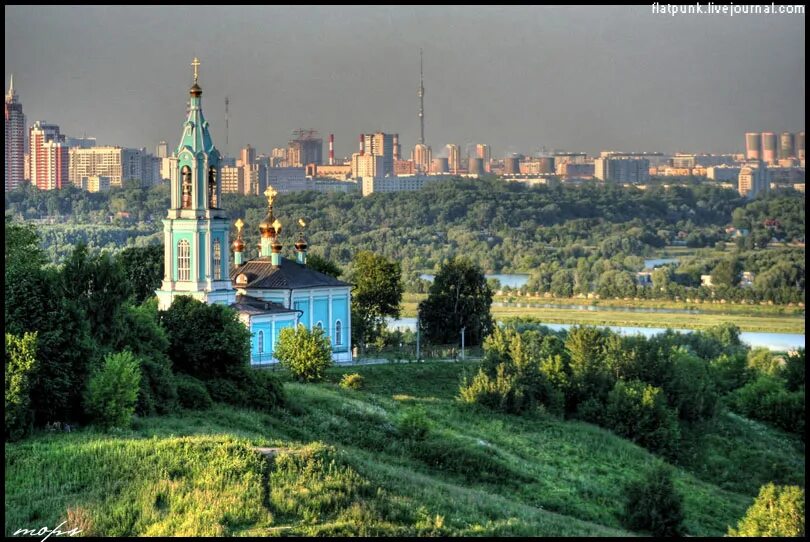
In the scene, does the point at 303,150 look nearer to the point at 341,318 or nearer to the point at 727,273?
the point at 727,273

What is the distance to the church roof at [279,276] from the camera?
86.7ft

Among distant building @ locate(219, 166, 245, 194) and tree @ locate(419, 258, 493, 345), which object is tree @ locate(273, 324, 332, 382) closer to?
tree @ locate(419, 258, 493, 345)

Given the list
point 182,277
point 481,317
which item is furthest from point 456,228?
point 182,277

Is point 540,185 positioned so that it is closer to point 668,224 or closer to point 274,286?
point 668,224

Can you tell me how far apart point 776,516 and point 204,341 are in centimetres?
737

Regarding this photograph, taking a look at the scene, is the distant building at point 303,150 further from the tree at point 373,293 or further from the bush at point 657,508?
the bush at point 657,508

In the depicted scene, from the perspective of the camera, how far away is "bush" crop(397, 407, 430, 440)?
18.4 meters

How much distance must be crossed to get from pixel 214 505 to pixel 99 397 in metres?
3.52

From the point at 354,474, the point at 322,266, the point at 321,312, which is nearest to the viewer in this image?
the point at 354,474

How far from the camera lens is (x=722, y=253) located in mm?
67875

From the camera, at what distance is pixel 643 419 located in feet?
74.9

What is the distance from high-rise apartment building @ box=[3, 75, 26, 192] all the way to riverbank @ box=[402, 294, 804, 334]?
787 inches

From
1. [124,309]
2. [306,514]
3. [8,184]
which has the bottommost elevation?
[306,514]
